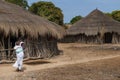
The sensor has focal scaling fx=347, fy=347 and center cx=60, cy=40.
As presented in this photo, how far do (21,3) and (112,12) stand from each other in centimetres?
2115

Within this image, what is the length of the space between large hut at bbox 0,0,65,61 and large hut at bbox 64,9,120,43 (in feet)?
49.0

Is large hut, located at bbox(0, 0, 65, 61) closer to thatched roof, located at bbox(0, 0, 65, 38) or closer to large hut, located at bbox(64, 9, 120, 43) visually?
thatched roof, located at bbox(0, 0, 65, 38)

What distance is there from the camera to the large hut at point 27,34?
1952cm

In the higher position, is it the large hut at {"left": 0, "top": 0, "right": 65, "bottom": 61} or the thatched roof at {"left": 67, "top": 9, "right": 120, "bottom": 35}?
the thatched roof at {"left": 67, "top": 9, "right": 120, "bottom": 35}

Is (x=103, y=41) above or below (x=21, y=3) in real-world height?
below

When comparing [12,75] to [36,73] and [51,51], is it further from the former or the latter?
[51,51]

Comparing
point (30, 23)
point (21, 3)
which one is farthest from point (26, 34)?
point (21, 3)

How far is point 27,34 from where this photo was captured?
20.4 meters

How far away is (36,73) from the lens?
14.4 metres

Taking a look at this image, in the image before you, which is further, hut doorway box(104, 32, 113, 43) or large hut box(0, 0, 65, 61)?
hut doorway box(104, 32, 113, 43)

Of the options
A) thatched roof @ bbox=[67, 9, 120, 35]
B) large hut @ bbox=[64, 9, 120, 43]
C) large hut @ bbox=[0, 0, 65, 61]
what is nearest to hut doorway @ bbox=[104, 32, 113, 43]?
large hut @ bbox=[64, 9, 120, 43]

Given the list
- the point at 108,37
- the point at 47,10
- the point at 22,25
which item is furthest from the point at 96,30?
the point at 22,25

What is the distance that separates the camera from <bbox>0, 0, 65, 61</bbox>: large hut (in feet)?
64.0

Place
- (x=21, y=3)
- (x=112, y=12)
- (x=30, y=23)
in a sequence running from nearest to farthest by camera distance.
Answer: (x=30, y=23) → (x=21, y=3) → (x=112, y=12)
